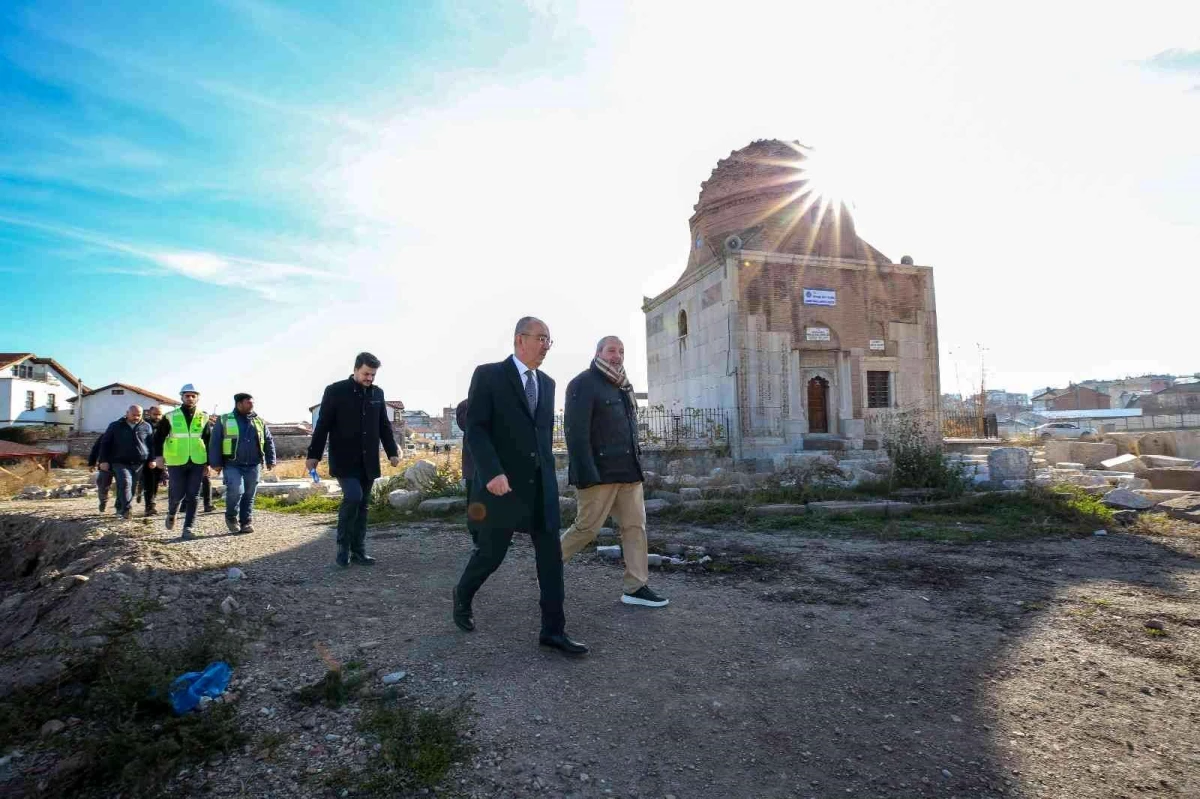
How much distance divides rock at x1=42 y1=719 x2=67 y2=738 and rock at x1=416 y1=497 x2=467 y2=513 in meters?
7.06

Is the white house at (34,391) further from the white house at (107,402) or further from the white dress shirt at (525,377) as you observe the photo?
the white dress shirt at (525,377)

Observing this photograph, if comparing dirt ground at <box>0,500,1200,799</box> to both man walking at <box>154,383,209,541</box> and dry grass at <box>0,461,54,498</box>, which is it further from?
dry grass at <box>0,461,54,498</box>

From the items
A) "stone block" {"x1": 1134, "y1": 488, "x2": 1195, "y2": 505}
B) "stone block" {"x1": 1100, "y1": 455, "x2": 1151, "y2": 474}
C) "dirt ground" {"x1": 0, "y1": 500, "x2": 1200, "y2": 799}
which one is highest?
"stone block" {"x1": 1100, "y1": 455, "x2": 1151, "y2": 474}

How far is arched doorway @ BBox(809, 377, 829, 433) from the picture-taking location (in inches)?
711

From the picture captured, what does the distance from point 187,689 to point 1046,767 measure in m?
3.68

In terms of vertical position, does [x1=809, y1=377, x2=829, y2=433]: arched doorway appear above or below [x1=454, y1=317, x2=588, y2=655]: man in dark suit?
above

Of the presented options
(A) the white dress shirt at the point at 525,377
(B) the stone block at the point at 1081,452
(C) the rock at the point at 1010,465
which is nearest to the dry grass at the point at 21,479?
(A) the white dress shirt at the point at 525,377

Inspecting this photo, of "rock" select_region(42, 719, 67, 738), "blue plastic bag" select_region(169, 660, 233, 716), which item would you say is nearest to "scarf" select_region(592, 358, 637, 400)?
"blue plastic bag" select_region(169, 660, 233, 716)

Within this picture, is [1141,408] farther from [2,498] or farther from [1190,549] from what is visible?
[2,498]

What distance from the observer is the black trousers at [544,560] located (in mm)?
3699

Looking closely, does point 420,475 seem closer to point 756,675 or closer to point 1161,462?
point 756,675

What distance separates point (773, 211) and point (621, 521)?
1724 centimetres

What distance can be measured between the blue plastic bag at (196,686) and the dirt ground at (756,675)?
0.51 feet

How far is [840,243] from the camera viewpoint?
63.0 feet
